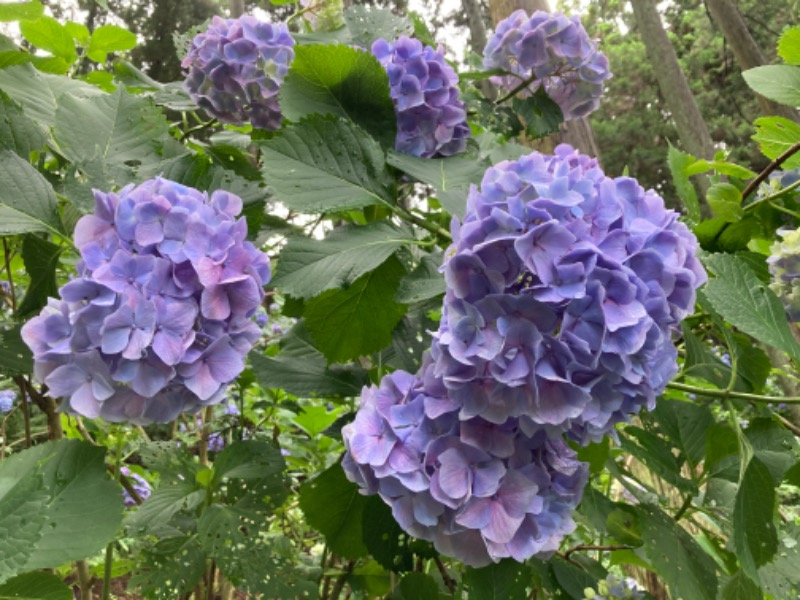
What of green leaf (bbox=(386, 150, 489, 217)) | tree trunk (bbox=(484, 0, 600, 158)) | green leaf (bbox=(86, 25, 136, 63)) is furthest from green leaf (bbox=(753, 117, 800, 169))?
tree trunk (bbox=(484, 0, 600, 158))

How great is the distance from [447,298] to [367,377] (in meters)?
0.44

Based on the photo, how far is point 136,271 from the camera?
681mm

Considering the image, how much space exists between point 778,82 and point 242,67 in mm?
941

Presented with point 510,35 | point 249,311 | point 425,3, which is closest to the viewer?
point 249,311

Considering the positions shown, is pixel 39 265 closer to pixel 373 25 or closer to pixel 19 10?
pixel 19 10

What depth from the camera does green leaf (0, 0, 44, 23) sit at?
1131mm

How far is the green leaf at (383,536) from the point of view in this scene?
90 centimetres

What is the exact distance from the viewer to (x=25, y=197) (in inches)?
31.4

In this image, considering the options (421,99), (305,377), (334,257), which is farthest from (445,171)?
(305,377)

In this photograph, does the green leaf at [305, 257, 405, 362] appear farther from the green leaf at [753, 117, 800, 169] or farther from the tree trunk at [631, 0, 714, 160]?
the tree trunk at [631, 0, 714, 160]

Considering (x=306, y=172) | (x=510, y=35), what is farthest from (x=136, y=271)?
(x=510, y=35)

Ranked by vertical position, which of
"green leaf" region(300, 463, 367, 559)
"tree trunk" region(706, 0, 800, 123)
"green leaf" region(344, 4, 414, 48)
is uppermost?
"green leaf" region(344, 4, 414, 48)

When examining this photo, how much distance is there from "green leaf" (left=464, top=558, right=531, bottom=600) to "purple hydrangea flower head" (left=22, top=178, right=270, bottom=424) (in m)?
0.39

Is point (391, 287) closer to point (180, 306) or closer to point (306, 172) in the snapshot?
point (306, 172)
